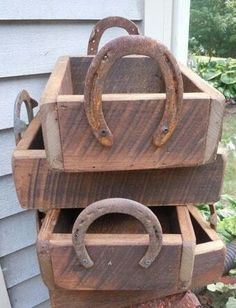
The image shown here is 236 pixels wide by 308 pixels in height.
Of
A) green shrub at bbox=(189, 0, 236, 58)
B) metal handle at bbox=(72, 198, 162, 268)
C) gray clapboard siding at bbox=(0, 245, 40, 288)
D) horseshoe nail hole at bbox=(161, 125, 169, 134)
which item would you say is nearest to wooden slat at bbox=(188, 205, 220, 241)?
metal handle at bbox=(72, 198, 162, 268)

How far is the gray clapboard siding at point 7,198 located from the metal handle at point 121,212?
1.73 ft

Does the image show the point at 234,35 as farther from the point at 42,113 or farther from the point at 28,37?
the point at 42,113

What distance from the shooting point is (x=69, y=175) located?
52cm

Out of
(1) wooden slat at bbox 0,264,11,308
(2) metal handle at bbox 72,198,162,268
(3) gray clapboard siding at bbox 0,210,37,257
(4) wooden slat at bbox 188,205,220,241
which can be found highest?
(2) metal handle at bbox 72,198,162,268

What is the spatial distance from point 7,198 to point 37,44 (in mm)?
436

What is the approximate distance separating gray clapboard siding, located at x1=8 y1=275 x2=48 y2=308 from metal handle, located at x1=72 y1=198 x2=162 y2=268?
0.75 m

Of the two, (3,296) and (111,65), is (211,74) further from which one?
(111,65)

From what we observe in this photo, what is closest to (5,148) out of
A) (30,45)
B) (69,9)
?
(30,45)

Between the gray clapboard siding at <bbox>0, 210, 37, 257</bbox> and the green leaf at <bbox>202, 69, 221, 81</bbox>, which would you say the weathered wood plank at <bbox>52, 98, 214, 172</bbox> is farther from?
the green leaf at <bbox>202, 69, 221, 81</bbox>

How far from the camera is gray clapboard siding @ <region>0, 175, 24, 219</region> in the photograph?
0.94 metres

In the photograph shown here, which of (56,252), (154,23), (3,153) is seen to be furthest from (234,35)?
(56,252)

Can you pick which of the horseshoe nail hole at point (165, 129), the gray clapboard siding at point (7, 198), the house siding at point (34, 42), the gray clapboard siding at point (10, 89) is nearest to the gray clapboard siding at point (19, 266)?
the house siding at point (34, 42)

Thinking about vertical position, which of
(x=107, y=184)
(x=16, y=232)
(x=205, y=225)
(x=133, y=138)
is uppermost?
(x=133, y=138)

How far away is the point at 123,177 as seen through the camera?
0.53 metres
